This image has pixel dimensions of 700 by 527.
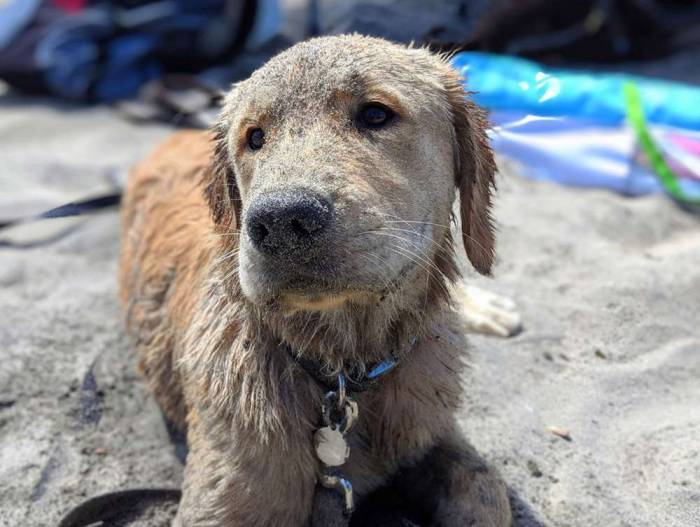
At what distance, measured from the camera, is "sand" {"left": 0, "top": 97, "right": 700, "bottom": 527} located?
3.01 m

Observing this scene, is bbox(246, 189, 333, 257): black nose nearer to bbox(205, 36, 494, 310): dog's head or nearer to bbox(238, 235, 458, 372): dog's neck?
bbox(205, 36, 494, 310): dog's head

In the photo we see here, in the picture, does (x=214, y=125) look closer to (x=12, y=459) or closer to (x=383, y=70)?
(x=383, y=70)

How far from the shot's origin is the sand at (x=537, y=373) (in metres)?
3.01

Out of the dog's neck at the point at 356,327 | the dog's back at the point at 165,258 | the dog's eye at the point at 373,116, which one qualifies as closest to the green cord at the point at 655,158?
the dog's back at the point at 165,258

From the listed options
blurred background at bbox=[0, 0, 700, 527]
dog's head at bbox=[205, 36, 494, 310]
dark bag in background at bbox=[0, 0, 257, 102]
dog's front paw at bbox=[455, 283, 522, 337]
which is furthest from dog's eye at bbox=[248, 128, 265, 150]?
dark bag in background at bbox=[0, 0, 257, 102]

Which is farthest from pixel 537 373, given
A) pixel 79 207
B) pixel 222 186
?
pixel 79 207

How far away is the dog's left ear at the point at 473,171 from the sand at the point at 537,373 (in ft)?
3.07

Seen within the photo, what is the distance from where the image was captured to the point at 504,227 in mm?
4914

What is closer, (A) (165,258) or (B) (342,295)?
(B) (342,295)

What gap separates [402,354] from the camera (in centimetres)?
266

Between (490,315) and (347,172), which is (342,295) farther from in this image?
(490,315)

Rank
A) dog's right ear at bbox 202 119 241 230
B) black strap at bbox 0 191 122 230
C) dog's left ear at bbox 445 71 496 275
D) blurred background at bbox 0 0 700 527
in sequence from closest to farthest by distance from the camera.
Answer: dog's left ear at bbox 445 71 496 275, dog's right ear at bbox 202 119 241 230, blurred background at bbox 0 0 700 527, black strap at bbox 0 191 122 230

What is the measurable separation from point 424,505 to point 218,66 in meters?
5.98

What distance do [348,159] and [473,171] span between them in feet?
2.26
